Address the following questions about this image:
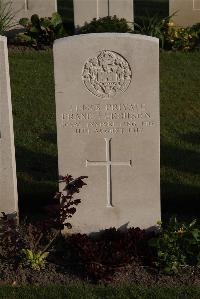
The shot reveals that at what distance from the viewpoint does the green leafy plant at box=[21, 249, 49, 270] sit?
6.30 meters

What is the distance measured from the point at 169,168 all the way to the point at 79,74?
2.52m

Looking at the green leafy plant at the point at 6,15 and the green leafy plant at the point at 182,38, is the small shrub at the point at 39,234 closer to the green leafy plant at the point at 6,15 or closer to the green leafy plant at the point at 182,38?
the green leafy plant at the point at 182,38

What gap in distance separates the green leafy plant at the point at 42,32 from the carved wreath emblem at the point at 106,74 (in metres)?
7.74

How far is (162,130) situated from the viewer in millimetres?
9711

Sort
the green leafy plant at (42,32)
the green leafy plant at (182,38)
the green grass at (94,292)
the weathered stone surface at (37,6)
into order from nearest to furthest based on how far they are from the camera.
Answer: the green grass at (94,292)
the green leafy plant at (182,38)
the green leafy plant at (42,32)
the weathered stone surface at (37,6)

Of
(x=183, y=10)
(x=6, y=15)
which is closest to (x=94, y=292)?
(x=6, y=15)

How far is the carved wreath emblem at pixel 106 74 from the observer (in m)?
6.27

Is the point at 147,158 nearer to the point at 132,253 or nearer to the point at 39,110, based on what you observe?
the point at 132,253

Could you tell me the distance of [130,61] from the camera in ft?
20.5

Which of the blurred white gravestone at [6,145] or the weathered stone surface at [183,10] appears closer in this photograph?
the blurred white gravestone at [6,145]

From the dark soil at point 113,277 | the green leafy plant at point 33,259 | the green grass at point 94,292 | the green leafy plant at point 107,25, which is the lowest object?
the green grass at point 94,292

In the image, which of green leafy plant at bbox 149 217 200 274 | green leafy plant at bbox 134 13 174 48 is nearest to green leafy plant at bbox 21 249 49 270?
green leafy plant at bbox 149 217 200 274

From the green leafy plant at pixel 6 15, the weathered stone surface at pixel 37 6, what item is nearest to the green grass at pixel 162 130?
the green leafy plant at pixel 6 15

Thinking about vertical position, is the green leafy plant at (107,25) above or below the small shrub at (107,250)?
above
